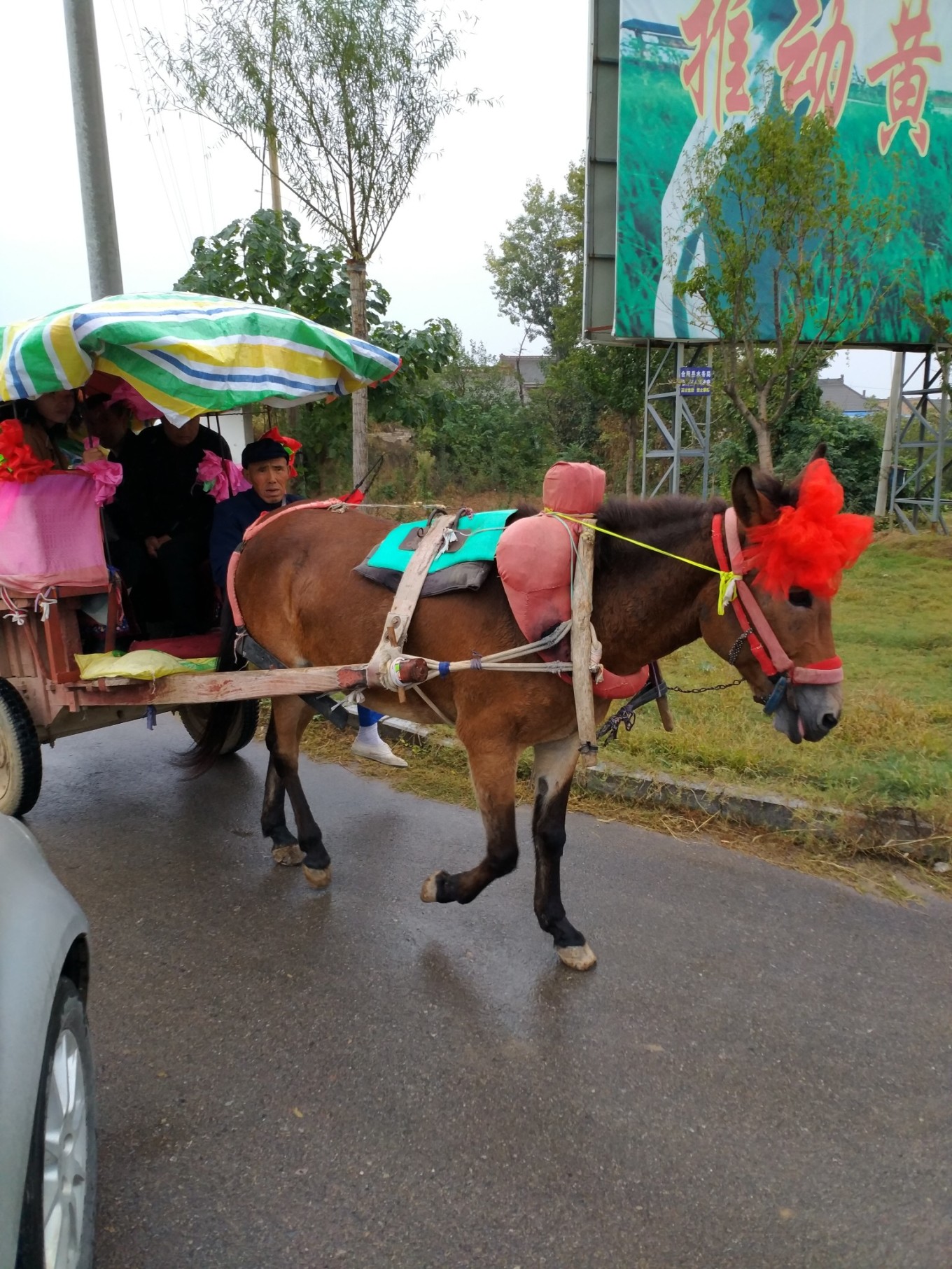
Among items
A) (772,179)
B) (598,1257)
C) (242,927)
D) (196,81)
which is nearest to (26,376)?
(242,927)

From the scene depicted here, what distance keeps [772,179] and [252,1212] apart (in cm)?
909

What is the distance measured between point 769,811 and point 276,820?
2.32 metres

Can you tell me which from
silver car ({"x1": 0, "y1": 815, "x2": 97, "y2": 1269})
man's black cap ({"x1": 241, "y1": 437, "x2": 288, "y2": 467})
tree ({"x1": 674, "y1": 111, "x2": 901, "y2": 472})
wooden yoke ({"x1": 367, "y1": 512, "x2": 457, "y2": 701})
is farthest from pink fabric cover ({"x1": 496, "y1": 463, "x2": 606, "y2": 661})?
tree ({"x1": 674, "y1": 111, "x2": 901, "y2": 472})

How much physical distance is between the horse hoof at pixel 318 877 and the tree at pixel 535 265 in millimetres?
28408

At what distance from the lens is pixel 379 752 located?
190 inches

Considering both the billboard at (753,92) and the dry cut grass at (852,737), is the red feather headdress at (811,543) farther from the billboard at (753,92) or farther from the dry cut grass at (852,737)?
the billboard at (753,92)

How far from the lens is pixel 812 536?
7.53 ft

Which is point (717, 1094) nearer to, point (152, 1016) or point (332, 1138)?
point (332, 1138)

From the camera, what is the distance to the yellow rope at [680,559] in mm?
2459

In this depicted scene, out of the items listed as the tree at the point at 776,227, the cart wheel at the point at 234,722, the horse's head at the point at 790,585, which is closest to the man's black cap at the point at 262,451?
the cart wheel at the point at 234,722

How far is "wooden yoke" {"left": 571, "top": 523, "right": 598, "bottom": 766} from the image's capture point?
2.65 meters

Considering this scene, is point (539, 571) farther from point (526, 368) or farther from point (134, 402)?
point (526, 368)

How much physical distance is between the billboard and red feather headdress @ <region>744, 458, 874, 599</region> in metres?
10.4

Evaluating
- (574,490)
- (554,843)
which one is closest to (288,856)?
(554,843)
